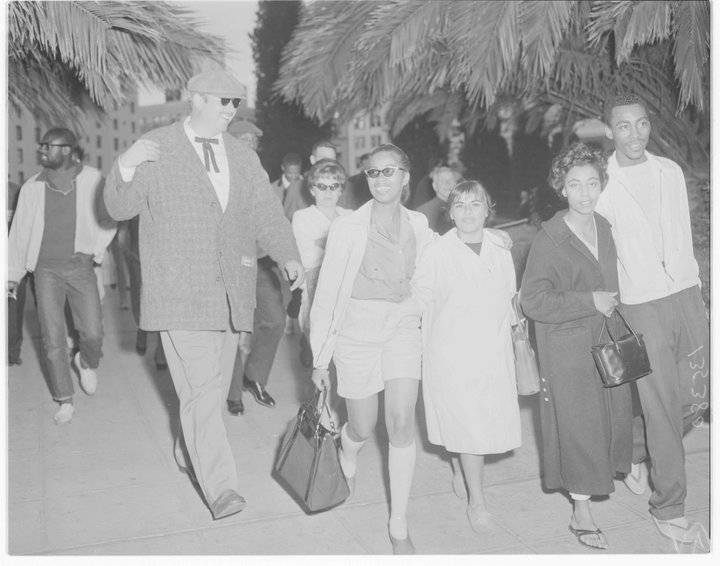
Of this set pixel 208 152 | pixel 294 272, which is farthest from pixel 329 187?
A: pixel 208 152

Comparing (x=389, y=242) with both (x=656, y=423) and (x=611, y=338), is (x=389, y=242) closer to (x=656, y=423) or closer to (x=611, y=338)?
(x=611, y=338)

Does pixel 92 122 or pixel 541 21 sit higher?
pixel 541 21

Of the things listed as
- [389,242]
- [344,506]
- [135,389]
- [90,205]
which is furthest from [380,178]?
[135,389]

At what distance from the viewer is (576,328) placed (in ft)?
13.1

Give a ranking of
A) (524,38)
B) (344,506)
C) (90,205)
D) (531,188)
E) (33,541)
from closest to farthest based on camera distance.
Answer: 1. (33,541)
2. (344,506)
3. (524,38)
4. (90,205)
5. (531,188)

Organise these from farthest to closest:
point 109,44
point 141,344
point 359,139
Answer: point 359,139 → point 141,344 → point 109,44

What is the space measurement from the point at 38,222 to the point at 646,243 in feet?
11.8

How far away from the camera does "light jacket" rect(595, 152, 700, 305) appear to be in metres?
4.17

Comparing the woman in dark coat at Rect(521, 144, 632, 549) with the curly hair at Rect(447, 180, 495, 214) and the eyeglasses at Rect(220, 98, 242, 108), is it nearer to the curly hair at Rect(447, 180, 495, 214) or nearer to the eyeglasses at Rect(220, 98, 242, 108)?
the curly hair at Rect(447, 180, 495, 214)

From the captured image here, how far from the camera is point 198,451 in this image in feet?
13.7

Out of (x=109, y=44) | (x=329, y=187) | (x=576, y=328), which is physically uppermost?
(x=109, y=44)

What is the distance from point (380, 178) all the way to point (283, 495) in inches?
63.4

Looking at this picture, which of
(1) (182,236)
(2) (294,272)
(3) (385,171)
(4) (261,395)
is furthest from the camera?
(4) (261,395)

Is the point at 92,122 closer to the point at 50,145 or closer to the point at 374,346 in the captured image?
the point at 50,145
